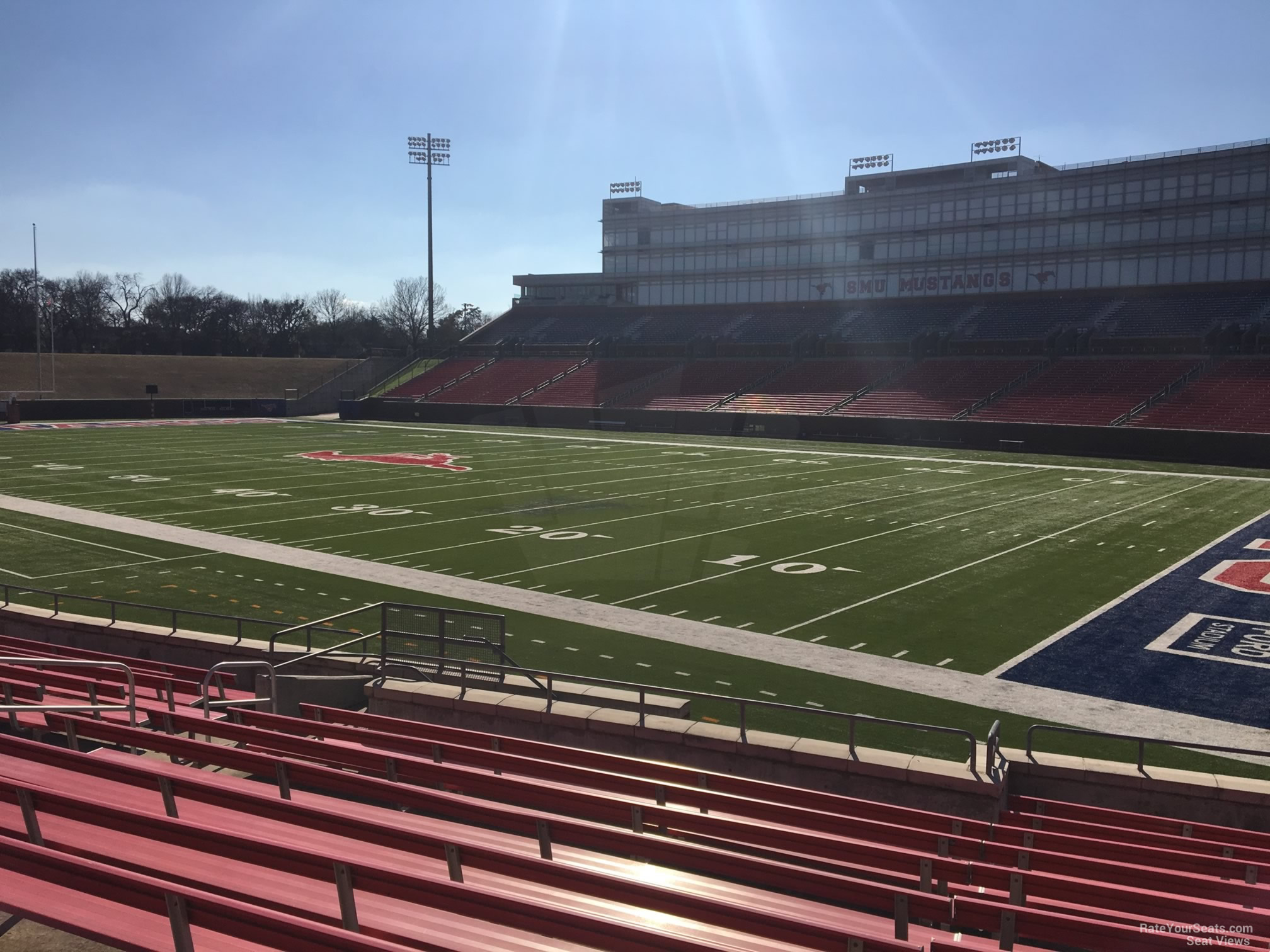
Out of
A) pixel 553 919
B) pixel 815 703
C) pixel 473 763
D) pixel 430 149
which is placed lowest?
pixel 815 703

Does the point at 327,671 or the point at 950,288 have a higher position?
the point at 950,288

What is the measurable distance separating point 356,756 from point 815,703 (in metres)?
6.59

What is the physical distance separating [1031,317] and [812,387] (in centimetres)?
1372

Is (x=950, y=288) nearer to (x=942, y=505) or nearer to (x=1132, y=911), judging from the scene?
(x=942, y=505)

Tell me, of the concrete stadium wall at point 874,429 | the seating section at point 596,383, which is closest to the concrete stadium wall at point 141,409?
the concrete stadium wall at point 874,429

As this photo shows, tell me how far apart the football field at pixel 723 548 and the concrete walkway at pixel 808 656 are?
0.55 ft

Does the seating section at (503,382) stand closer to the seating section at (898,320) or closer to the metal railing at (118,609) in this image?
the seating section at (898,320)

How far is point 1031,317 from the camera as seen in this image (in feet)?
193

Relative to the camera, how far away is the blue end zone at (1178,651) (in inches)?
477

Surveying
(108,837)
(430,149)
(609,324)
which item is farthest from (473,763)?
(430,149)

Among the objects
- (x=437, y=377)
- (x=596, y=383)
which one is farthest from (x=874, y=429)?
(x=437, y=377)

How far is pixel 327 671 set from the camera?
36.2ft

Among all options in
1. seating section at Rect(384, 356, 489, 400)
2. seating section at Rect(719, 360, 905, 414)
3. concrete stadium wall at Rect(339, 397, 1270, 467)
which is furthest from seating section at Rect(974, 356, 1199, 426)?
seating section at Rect(384, 356, 489, 400)

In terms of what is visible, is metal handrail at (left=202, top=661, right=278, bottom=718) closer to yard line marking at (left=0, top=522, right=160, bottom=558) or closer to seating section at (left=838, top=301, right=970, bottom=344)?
yard line marking at (left=0, top=522, right=160, bottom=558)
